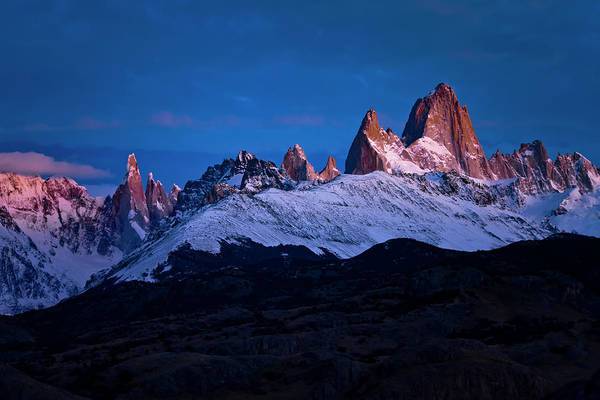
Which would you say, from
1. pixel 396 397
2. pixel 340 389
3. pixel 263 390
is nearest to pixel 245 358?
pixel 263 390

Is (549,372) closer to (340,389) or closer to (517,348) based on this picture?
(517,348)

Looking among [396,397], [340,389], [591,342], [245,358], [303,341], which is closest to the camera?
[396,397]

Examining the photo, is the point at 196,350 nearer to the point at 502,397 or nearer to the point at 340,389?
the point at 340,389

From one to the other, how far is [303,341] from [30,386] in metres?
76.4

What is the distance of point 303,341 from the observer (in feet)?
650

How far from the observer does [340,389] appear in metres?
142

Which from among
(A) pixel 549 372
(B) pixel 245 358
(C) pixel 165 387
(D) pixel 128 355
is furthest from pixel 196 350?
(A) pixel 549 372

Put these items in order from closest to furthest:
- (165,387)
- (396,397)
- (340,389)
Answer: (396,397), (340,389), (165,387)

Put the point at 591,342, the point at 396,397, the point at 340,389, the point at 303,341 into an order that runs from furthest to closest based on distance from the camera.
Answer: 1. the point at 303,341
2. the point at 591,342
3. the point at 340,389
4. the point at 396,397

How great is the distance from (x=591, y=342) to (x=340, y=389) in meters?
67.3

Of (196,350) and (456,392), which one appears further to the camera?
(196,350)

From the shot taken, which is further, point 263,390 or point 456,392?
point 263,390

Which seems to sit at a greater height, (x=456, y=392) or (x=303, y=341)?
(x=303, y=341)

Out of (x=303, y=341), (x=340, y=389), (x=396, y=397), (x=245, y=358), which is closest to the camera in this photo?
(x=396, y=397)
